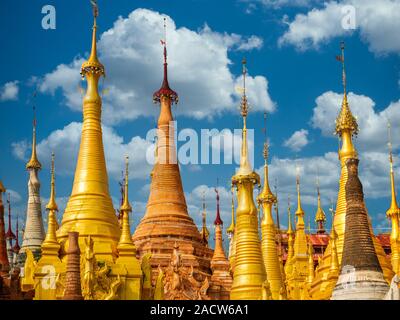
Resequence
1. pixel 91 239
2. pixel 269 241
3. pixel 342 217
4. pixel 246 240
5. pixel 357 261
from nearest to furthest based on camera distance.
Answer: pixel 357 261
pixel 91 239
pixel 246 240
pixel 342 217
pixel 269 241

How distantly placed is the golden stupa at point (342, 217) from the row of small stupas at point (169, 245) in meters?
0.06

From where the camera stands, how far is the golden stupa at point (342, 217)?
3269 cm

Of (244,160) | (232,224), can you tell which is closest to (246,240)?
(244,160)

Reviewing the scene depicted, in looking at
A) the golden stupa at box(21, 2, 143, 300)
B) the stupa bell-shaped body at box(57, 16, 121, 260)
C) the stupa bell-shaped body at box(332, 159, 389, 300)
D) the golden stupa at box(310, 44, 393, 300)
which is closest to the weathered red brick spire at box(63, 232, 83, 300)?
the golden stupa at box(21, 2, 143, 300)

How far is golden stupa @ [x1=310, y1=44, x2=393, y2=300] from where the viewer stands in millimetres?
32688

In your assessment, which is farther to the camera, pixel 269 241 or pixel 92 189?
pixel 269 241

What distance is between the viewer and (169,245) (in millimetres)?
39938

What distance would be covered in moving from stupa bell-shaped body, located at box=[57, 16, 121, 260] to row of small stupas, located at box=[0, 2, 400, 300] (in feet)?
0.18

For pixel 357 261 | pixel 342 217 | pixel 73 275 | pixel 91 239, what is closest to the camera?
pixel 357 261

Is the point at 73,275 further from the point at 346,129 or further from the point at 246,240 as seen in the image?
the point at 346,129

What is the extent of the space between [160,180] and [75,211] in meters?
9.19

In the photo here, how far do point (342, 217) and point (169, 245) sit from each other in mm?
10450

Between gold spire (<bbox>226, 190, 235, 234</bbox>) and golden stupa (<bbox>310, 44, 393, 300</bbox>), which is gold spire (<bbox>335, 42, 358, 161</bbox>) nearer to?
golden stupa (<bbox>310, 44, 393, 300</bbox>)
